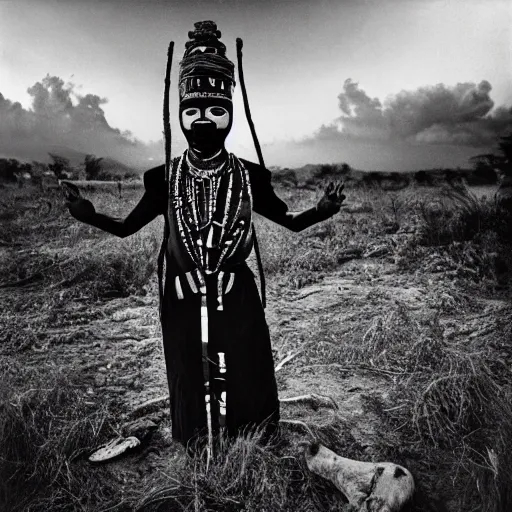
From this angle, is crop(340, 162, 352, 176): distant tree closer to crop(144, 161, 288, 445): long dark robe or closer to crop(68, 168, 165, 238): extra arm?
crop(144, 161, 288, 445): long dark robe

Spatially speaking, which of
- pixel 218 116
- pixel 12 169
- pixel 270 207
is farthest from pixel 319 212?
pixel 12 169

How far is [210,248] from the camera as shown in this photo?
236 centimetres

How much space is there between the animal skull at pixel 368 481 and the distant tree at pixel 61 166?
7.56 ft

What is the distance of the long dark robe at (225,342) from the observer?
2.42m

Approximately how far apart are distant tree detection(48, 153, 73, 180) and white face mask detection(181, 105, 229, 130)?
1.13 meters

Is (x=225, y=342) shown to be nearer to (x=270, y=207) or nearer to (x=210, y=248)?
(x=210, y=248)

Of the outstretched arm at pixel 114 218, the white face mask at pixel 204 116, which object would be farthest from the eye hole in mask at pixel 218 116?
the outstretched arm at pixel 114 218

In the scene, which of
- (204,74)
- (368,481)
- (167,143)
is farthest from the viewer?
(167,143)

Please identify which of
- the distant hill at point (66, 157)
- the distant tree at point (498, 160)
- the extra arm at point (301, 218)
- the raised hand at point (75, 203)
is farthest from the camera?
the distant tree at point (498, 160)

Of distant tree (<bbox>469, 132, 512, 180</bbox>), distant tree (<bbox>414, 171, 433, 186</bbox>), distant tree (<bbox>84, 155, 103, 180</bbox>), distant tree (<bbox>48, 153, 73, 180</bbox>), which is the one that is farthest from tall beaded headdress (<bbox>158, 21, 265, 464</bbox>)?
distant tree (<bbox>469, 132, 512, 180</bbox>)

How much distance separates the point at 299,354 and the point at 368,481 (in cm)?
A: 104

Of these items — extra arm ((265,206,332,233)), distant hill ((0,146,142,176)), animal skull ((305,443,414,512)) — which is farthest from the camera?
distant hill ((0,146,142,176))

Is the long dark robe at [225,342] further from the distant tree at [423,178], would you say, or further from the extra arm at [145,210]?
the distant tree at [423,178]

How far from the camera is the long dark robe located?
7.95 ft
